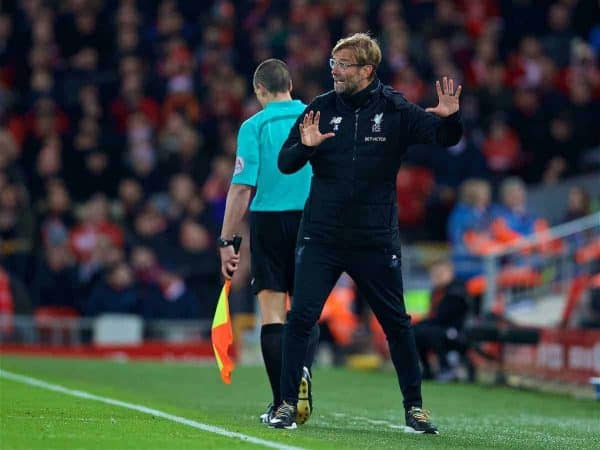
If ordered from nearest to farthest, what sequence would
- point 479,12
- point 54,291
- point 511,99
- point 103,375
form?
1. point 103,375
2. point 54,291
3. point 511,99
4. point 479,12

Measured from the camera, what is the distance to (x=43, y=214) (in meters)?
20.9

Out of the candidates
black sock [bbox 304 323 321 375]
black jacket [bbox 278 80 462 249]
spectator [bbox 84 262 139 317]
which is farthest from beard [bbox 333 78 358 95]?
spectator [bbox 84 262 139 317]

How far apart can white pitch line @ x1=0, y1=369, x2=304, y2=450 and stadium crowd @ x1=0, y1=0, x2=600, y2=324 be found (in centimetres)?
685

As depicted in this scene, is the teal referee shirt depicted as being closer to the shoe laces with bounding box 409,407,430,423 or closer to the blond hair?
the blond hair

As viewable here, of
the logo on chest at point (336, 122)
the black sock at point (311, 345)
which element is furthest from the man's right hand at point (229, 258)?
the logo on chest at point (336, 122)

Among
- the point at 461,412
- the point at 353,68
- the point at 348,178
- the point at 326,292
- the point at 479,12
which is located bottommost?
the point at 461,412

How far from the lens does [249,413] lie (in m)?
10.4

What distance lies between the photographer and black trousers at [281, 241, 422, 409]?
871 centimetres

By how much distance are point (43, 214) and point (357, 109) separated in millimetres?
12757

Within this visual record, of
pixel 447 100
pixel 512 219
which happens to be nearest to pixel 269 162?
pixel 447 100

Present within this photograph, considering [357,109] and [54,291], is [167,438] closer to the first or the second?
[357,109]

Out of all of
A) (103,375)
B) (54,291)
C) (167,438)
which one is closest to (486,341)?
(103,375)

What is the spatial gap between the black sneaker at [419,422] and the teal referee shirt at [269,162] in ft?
4.80

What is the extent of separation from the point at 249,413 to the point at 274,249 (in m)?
1.50
